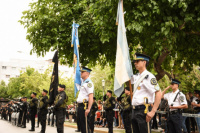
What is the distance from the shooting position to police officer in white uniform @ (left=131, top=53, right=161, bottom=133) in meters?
4.97

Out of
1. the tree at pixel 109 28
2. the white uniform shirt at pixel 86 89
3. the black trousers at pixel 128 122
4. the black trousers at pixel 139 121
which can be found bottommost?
the black trousers at pixel 128 122

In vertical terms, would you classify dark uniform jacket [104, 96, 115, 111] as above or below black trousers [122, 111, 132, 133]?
above

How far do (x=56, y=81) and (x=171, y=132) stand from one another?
4.70 m

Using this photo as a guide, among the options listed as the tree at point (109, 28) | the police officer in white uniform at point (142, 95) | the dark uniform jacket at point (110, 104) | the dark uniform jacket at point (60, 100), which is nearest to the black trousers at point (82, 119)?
the dark uniform jacket at point (60, 100)

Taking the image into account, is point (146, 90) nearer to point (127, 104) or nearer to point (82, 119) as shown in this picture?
point (82, 119)

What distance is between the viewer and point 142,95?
5168 mm

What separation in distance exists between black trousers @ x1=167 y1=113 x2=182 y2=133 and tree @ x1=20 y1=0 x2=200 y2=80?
2.60 meters

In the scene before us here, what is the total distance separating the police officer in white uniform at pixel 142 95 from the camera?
16.3 feet

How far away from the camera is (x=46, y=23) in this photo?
1423cm

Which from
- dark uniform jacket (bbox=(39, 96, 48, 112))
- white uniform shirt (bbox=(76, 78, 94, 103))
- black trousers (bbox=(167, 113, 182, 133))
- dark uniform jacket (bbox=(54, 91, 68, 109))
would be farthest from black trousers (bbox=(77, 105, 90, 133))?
dark uniform jacket (bbox=(39, 96, 48, 112))

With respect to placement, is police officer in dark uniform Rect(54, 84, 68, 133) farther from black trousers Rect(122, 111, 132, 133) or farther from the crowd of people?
black trousers Rect(122, 111, 132, 133)

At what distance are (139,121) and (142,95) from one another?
0.49m

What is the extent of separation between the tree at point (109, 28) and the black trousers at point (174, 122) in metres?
2.60

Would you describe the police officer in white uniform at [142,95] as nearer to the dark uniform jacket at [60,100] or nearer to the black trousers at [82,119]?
the black trousers at [82,119]
